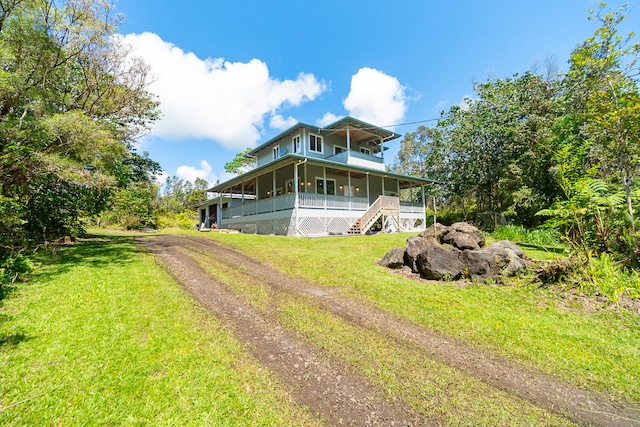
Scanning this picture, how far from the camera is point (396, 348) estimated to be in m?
3.43

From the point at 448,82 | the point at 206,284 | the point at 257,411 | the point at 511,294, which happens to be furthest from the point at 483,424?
the point at 448,82

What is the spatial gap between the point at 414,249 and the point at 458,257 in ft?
3.73

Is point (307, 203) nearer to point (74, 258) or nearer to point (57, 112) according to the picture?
point (74, 258)

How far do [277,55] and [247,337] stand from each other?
805 inches

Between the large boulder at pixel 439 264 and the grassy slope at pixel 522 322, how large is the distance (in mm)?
458

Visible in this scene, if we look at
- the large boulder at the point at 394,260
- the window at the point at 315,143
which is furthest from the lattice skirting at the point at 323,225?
the large boulder at the point at 394,260

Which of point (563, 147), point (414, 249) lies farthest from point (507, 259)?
point (563, 147)

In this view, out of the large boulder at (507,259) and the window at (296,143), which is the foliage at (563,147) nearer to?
the large boulder at (507,259)

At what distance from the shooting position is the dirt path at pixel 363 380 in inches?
93.2

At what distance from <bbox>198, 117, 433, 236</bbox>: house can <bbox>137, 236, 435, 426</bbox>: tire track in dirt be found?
10.4 metres

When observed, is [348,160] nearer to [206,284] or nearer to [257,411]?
[206,284]

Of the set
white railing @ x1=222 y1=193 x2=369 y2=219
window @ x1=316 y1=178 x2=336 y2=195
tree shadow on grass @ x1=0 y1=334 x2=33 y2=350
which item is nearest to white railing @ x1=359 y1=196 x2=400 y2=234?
white railing @ x1=222 y1=193 x2=369 y2=219

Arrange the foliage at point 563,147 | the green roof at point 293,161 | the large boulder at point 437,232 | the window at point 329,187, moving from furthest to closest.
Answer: the window at point 329,187
the green roof at point 293,161
the large boulder at point 437,232
the foliage at point 563,147

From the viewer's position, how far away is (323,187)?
19469 mm
